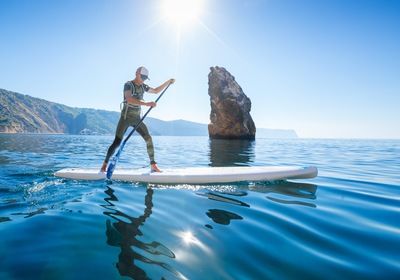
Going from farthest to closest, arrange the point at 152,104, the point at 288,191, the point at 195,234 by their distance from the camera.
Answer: the point at 152,104
the point at 288,191
the point at 195,234

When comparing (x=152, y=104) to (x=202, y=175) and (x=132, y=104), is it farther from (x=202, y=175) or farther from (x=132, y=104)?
(x=202, y=175)

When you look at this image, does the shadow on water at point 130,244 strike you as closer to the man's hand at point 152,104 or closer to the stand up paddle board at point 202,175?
the stand up paddle board at point 202,175

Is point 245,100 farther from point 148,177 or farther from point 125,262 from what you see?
point 125,262

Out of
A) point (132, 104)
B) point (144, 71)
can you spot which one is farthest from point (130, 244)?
point (144, 71)

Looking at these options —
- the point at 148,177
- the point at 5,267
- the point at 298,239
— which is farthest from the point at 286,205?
the point at 5,267

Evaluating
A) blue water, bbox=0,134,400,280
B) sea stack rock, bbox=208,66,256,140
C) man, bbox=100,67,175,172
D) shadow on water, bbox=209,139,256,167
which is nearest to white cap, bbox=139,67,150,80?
man, bbox=100,67,175,172

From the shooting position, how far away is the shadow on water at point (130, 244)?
229 centimetres

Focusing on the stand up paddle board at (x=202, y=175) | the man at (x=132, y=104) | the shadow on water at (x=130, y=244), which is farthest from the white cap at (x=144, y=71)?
the shadow on water at (x=130, y=244)

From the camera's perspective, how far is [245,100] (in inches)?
2239

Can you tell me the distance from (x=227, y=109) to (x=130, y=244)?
50088mm

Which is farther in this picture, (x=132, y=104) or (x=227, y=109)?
(x=227, y=109)

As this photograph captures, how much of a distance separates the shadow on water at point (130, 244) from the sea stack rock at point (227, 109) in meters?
48.1

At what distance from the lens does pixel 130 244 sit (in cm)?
281

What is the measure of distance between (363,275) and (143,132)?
21.1 ft
